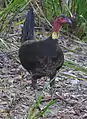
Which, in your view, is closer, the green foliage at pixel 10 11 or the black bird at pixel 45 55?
the black bird at pixel 45 55

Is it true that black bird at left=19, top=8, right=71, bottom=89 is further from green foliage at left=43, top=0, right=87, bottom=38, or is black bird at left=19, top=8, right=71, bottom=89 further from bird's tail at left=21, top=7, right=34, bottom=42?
green foliage at left=43, top=0, right=87, bottom=38

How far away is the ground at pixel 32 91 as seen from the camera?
262 centimetres

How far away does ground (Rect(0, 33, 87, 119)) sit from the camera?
262 centimetres

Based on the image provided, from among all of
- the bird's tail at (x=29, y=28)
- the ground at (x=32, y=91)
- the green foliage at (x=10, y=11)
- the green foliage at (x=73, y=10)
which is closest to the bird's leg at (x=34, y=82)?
the ground at (x=32, y=91)

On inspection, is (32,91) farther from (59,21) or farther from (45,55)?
(59,21)

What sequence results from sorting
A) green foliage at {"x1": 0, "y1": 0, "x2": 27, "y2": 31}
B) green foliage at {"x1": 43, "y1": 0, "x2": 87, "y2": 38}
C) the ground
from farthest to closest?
green foliage at {"x1": 43, "y1": 0, "x2": 87, "y2": 38}, green foliage at {"x1": 0, "y1": 0, "x2": 27, "y2": 31}, the ground

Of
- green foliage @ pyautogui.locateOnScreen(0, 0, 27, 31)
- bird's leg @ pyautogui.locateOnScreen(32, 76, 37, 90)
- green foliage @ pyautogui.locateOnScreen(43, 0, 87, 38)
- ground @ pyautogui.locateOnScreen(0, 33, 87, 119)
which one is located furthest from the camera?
green foliage @ pyautogui.locateOnScreen(43, 0, 87, 38)

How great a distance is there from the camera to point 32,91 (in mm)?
3041

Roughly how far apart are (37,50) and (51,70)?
162mm

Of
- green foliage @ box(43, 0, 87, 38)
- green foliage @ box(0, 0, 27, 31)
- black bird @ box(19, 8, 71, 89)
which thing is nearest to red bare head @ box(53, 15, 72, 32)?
black bird @ box(19, 8, 71, 89)

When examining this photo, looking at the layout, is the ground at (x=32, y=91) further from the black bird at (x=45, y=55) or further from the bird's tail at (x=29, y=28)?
the bird's tail at (x=29, y=28)

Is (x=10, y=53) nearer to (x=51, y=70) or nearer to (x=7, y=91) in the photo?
(x=7, y=91)

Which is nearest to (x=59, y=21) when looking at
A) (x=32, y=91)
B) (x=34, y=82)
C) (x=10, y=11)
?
(x=34, y=82)

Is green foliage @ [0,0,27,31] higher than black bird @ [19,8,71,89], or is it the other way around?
green foliage @ [0,0,27,31]
